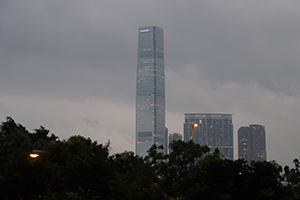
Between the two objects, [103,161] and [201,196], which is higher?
[103,161]

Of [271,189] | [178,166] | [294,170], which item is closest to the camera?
[271,189]

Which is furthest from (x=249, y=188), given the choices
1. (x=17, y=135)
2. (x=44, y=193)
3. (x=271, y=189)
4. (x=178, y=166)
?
(x=17, y=135)

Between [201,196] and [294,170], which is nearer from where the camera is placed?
[201,196]

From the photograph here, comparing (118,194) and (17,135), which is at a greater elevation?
(17,135)

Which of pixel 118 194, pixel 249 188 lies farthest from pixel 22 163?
pixel 249 188

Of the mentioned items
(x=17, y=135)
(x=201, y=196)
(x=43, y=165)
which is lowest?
(x=201, y=196)

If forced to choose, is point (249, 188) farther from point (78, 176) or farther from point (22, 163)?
point (22, 163)

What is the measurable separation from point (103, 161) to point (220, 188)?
31.6ft

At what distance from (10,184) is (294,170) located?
4812cm

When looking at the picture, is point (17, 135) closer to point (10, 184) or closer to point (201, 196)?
point (10, 184)

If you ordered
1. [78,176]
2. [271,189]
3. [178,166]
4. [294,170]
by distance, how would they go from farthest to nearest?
[294,170] → [178,166] → [271,189] → [78,176]

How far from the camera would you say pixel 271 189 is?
2900 centimetres

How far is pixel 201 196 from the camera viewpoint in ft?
96.9

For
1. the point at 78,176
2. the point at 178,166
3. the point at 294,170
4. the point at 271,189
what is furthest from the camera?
the point at 294,170
